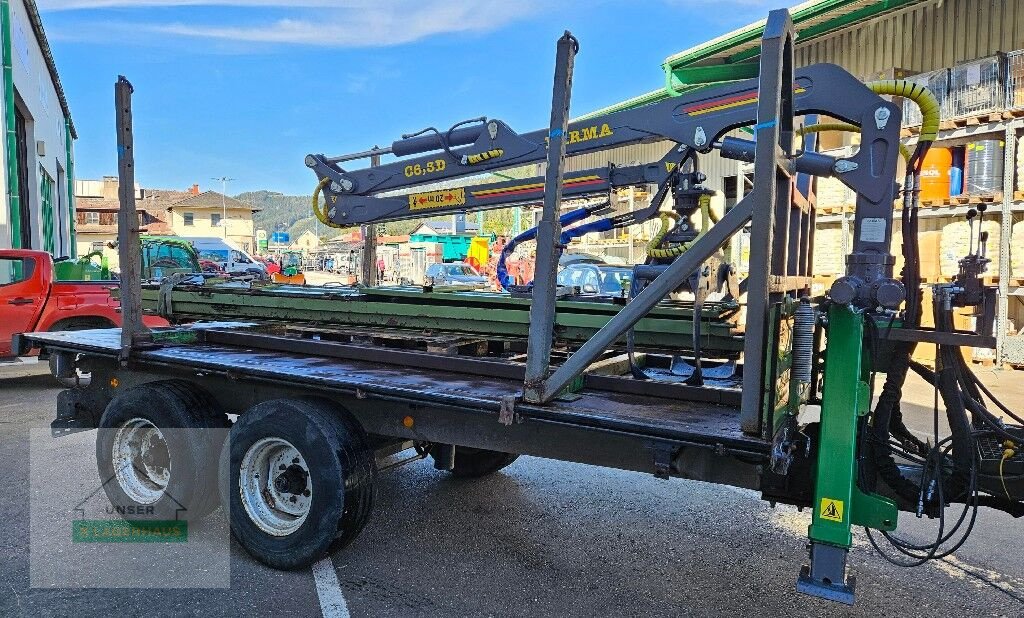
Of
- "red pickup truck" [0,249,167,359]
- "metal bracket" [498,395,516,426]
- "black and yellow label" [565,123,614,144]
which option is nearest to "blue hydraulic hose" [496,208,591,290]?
"black and yellow label" [565,123,614,144]

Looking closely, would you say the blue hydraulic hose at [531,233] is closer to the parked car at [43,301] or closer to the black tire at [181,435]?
the black tire at [181,435]

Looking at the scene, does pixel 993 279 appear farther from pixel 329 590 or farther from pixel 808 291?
pixel 329 590

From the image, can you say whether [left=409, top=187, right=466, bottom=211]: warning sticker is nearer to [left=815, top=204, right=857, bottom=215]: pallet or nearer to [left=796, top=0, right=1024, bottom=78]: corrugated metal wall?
[left=815, top=204, right=857, bottom=215]: pallet

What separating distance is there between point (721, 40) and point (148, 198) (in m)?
78.7

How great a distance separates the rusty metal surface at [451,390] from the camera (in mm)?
3248

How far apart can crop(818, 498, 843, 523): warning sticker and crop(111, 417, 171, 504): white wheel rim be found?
398 centimetres

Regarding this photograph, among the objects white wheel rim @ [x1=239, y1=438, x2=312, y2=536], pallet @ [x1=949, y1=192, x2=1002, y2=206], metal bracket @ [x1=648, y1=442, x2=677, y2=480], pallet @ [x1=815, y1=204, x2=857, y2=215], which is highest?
pallet @ [x1=949, y1=192, x2=1002, y2=206]

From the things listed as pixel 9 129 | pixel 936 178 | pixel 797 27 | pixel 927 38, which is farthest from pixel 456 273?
pixel 936 178

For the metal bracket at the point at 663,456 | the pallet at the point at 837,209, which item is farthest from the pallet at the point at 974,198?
the metal bracket at the point at 663,456

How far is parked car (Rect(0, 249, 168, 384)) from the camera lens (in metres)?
9.91

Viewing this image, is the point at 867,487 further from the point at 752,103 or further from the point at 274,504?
the point at 274,504

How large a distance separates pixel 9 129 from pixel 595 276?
13.2 m

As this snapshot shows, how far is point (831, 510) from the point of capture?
3143mm

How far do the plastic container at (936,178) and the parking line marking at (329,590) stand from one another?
1043 centimetres
